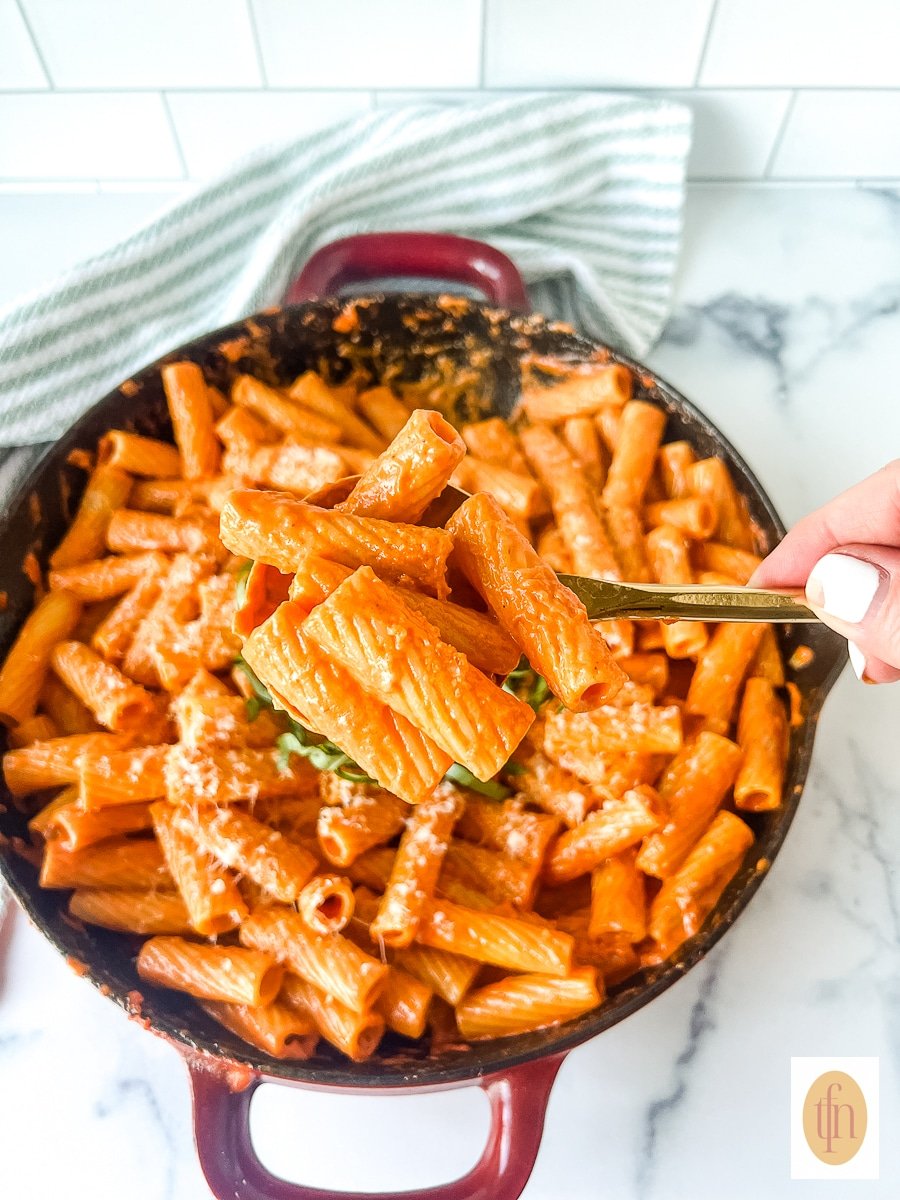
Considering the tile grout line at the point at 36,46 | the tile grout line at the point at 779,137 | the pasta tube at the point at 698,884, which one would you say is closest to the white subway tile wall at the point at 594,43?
the tile grout line at the point at 779,137

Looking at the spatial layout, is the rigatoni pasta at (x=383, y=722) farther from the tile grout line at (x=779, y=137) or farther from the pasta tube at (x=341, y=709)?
the tile grout line at (x=779, y=137)

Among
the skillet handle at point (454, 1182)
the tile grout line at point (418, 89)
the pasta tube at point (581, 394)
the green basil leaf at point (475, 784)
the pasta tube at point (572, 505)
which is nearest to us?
the skillet handle at point (454, 1182)

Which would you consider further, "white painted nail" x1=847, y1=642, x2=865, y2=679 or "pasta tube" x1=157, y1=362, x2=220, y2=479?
"pasta tube" x1=157, y1=362, x2=220, y2=479

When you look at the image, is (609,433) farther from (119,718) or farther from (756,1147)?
(756,1147)

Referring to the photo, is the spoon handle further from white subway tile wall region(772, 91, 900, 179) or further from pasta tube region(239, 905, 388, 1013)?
white subway tile wall region(772, 91, 900, 179)

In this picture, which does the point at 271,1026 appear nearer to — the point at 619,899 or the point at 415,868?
the point at 415,868

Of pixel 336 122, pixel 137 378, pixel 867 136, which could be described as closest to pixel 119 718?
pixel 137 378

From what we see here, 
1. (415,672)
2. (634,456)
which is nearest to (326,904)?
(415,672)

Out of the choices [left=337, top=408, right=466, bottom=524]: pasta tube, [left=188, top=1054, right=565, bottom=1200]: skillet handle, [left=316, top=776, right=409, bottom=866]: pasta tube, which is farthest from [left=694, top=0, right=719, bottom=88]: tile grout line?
[left=188, top=1054, right=565, bottom=1200]: skillet handle
